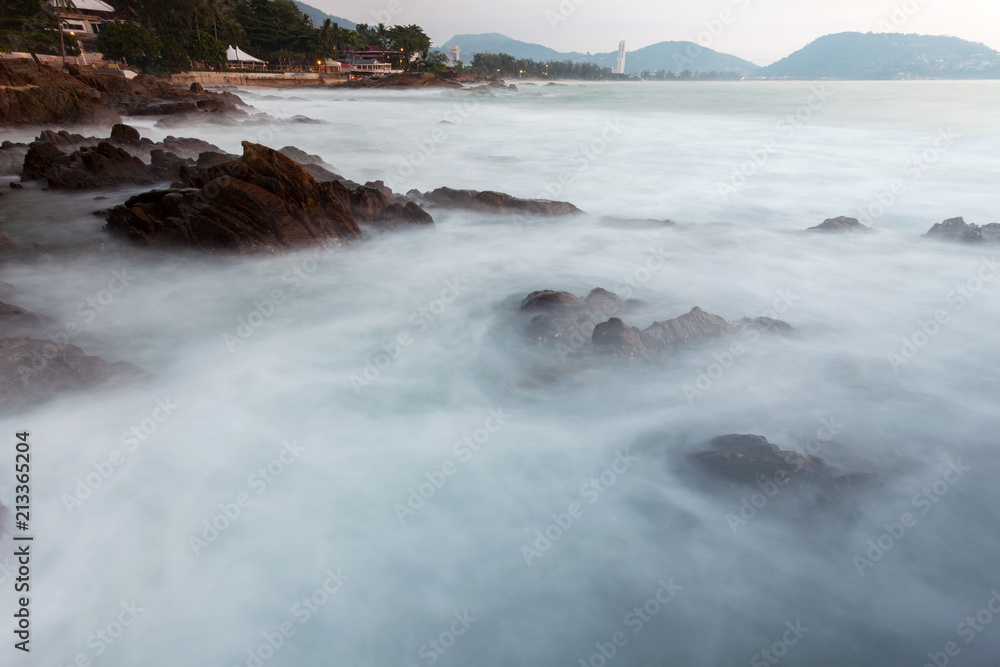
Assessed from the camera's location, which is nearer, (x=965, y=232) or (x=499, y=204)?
(x=965, y=232)

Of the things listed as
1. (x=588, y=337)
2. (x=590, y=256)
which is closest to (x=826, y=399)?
(x=588, y=337)

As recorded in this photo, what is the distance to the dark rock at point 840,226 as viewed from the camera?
10.7 m

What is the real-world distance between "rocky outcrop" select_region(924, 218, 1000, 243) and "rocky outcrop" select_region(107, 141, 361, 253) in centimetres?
1186

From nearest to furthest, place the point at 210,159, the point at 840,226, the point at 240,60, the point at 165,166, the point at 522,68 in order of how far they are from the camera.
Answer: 1. the point at 840,226
2. the point at 210,159
3. the point at 165,166
4. the point at 240,60
5. the point at 522,68

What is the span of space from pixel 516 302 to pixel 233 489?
14.9 ft

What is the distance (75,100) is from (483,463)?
26278 mm

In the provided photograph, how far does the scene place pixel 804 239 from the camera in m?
10.5

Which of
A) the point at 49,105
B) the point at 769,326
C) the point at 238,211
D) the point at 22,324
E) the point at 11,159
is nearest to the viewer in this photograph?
the point at 22,324

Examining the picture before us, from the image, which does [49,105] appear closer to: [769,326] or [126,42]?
[769,326]

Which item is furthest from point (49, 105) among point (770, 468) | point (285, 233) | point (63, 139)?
point (770, 468)

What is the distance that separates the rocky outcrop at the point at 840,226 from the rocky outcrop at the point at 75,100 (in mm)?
26112

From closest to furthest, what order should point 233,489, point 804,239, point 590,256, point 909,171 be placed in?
point 233,489, point 590,256, point 804,239, point 909,171

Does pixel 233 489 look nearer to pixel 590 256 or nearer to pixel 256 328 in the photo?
pixel 256 328

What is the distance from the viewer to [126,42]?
4659 centimetres
